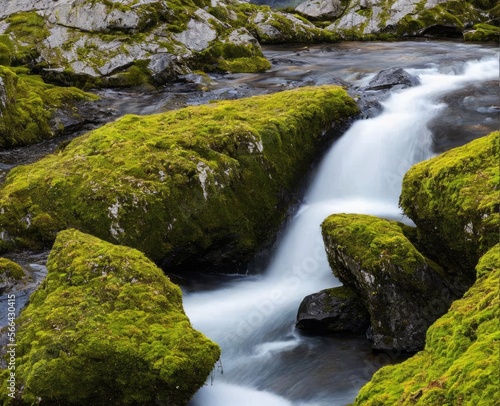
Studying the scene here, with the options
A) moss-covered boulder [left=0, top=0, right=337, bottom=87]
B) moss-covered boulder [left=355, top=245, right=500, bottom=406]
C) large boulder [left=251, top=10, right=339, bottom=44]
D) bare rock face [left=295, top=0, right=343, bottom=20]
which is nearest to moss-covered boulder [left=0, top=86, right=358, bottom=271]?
moss-covered boulder [left=355, top=245, right=500, bottom=406]

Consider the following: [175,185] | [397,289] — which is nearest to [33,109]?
[175,185]

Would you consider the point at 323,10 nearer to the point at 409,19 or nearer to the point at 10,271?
the point at 409,19

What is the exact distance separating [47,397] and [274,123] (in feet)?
21.5

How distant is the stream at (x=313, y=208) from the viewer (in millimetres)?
7395

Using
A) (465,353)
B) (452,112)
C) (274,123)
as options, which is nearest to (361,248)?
(465,353)

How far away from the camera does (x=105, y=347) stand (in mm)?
5883

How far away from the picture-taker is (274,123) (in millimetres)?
10789

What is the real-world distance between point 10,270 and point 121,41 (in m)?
14.5

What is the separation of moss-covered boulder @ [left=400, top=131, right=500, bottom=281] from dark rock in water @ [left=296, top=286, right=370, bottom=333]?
4.37 ft

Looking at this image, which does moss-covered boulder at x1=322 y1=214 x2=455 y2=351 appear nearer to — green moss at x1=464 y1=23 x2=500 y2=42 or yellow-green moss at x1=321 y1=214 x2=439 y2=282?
yellow-green moss at x1=321 y1=214 x2=439 y2=282

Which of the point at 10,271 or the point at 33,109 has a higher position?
the point at 33,109

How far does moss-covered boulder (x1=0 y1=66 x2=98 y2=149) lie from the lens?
45.9 ft

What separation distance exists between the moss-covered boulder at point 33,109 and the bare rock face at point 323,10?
18977 millimetres

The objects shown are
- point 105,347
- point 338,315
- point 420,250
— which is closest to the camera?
point 105,347
